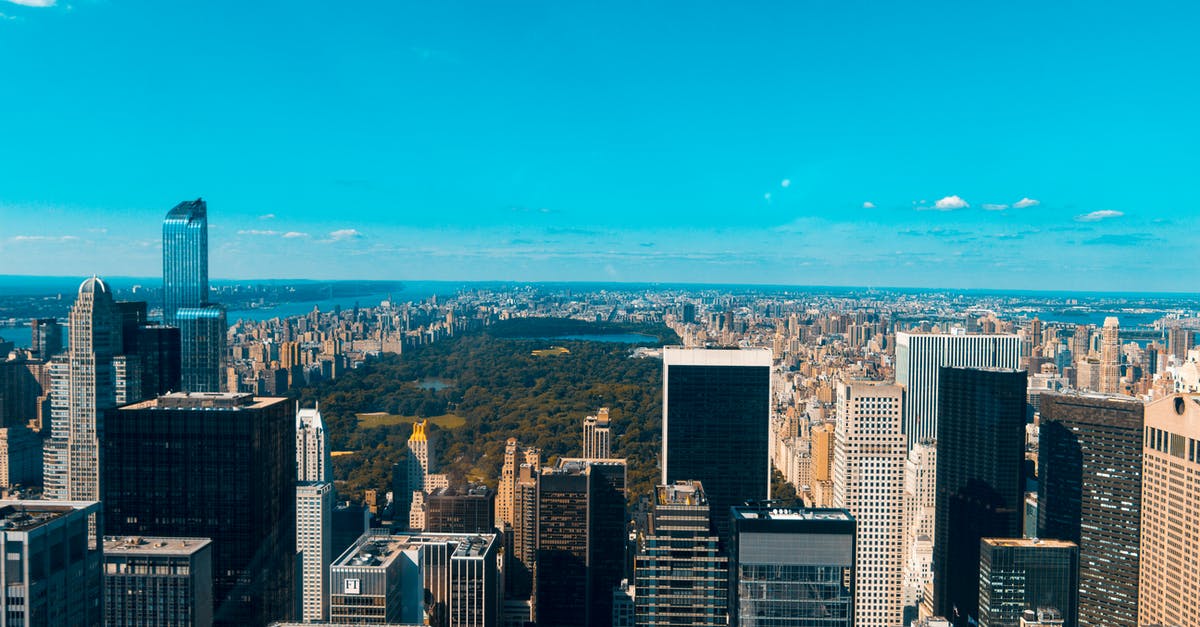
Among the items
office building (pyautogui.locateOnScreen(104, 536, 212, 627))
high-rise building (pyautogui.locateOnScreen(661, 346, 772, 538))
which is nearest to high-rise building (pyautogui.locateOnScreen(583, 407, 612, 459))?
high-rise building (pyautogui.locateOnScreen(661, 346, 772, 538))

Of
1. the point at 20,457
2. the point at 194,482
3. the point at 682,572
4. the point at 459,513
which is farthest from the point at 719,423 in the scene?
the point at 20,457

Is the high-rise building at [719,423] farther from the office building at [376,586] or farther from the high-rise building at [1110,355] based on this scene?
the high-rise building at [1110,355]

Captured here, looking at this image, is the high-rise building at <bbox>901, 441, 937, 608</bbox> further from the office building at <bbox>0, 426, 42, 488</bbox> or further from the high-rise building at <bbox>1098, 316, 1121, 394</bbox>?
the office building at <bbox>0, 426, 42, 488</bbox>

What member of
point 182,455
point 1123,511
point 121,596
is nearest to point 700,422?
point 1123,511

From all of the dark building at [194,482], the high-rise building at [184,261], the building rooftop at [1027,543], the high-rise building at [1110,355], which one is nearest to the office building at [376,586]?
the dark building at [194,482]

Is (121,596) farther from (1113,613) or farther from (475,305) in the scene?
(475,305)
